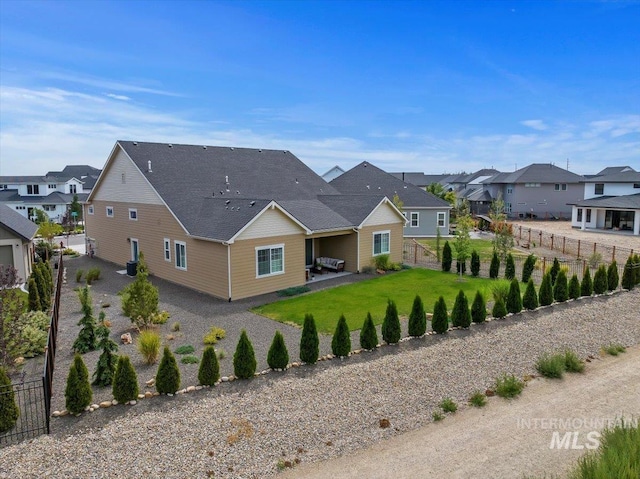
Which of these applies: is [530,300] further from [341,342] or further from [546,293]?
[341,342]

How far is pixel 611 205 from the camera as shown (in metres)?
43.2

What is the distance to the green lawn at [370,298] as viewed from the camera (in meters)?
16.2

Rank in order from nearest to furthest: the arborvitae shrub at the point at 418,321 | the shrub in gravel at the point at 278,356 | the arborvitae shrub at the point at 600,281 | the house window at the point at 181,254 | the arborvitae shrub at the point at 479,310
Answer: the shrub in gravel at the point at 278,356
the arborvitae shrub at the point at 418,321
the arborvitae shrub at the point at 479,310
the arborvitae shrub at the point at 600,281
the house window at the point at 181,254

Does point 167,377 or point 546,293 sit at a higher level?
point 546,293

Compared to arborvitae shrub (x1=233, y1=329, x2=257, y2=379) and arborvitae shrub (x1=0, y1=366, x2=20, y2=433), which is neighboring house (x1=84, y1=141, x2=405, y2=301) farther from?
arborvitae shrub (x1=0, y1=366, x2=20, y2=433)

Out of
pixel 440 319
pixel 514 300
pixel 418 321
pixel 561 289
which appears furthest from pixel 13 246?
pixel 561 289

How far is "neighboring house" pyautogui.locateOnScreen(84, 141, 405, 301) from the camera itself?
63.7 feet

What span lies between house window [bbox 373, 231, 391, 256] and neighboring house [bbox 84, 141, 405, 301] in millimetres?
85

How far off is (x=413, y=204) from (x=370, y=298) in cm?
2277

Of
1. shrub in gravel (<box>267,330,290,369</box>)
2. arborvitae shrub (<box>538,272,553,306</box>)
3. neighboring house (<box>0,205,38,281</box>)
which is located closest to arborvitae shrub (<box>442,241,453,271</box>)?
arborvitae shrub (<box>538,272,553,306</box>)

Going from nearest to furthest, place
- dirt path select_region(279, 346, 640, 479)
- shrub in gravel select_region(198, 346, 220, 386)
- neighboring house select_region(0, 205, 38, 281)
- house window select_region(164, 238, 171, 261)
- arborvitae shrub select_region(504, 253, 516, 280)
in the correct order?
dirt path select_region(279, 346, 640, 479)
shrub in gravel select_region(198, 346, 220, 386)
neighboring house select_region(0, 205, 38, 281)
house window select_region(164, 238, 171, 261)
arborvitae shrub select_region(504, 253, 516, 280)

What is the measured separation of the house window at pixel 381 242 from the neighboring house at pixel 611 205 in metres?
28.7

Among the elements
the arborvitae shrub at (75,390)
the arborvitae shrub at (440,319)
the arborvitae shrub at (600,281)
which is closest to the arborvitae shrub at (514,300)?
the arborvitae shrub at (440,319)

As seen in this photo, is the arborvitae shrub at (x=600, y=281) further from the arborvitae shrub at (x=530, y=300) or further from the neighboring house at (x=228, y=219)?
the neighboring house at (x=228, y=219)
